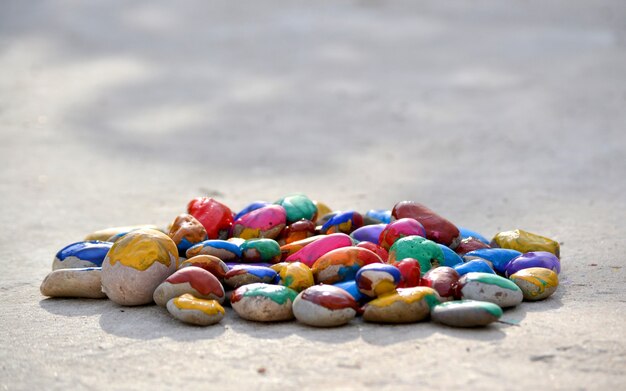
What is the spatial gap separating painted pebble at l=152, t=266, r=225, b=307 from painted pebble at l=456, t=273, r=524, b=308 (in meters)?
0.91

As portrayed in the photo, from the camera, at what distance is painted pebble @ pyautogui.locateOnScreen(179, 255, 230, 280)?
311 centimetres

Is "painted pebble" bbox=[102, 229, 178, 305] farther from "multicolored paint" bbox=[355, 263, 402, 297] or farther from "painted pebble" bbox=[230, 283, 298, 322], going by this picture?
"multicolored paint" bbox=[355, 263, 402, 297]

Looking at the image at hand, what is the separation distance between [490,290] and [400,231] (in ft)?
2.02

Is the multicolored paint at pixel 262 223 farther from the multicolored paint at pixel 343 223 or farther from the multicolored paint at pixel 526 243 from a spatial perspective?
the multicolored paint at pixel 526 243

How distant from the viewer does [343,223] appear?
3660mm

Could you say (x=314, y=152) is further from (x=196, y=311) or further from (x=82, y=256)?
(x=196, y=311)

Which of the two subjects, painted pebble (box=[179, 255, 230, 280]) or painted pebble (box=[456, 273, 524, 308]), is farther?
painted pebble (box=[179, 255, 230, 280])

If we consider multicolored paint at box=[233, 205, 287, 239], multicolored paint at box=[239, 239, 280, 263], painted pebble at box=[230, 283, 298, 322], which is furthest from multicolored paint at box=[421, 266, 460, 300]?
multicolored paint at box=[233, 205, 287, 239]

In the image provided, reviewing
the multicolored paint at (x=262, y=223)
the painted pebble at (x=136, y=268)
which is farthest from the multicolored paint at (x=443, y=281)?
the painted pebble at (x=136, y=268)

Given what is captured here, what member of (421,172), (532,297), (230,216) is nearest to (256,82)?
(421,172)

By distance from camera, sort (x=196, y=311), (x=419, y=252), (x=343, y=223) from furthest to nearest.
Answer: (x=343, y=223)
(x=419, y=252)
(x=196, y=311)

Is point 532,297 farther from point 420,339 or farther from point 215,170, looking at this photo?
point 215,170

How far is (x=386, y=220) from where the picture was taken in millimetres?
3867

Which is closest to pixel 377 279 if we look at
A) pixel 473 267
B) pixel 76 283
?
pixel 473 267
